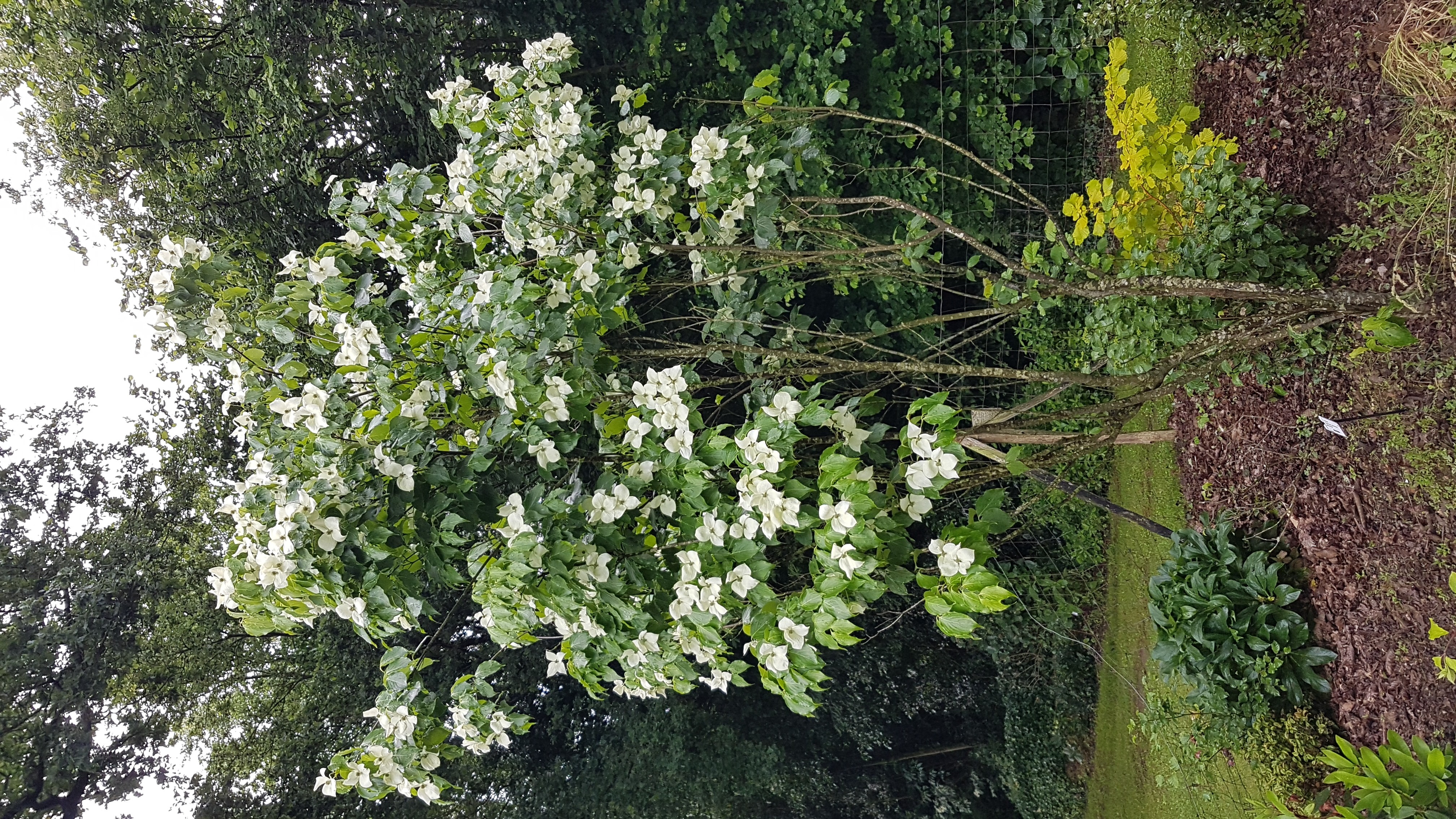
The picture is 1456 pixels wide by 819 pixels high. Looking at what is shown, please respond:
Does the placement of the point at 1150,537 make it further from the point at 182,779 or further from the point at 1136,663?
the point at 182,779

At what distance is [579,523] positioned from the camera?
2152mm

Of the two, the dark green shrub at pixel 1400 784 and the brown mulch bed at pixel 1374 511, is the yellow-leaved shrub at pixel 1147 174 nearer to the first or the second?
the brown mulch bed at pixel 1374 511

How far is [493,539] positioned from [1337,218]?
3399mm

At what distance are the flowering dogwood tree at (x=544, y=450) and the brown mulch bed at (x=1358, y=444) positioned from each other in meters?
1.87

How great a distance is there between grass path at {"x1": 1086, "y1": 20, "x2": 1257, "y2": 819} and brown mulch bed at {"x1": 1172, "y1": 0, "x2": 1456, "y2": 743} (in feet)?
3.51

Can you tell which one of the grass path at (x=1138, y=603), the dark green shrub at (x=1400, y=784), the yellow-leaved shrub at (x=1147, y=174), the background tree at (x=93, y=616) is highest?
the background tree at (x=93, y=616)

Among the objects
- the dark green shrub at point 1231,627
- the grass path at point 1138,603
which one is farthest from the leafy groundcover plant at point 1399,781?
the grass path at point 1138,603

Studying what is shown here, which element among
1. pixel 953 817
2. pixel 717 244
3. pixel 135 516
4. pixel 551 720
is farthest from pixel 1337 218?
pixel 135 516

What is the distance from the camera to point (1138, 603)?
17.5ft

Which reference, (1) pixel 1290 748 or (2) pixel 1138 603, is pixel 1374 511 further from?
(2) pixel 1138 603

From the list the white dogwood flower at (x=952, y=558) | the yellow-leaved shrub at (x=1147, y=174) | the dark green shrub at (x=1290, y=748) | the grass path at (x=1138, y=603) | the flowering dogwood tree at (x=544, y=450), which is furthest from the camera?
the grass path at (x=1138, y=603)

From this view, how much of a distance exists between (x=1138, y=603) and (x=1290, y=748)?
1.95 m

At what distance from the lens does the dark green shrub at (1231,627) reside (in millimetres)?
3373

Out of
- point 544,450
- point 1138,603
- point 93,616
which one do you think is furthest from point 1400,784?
point 93,616
